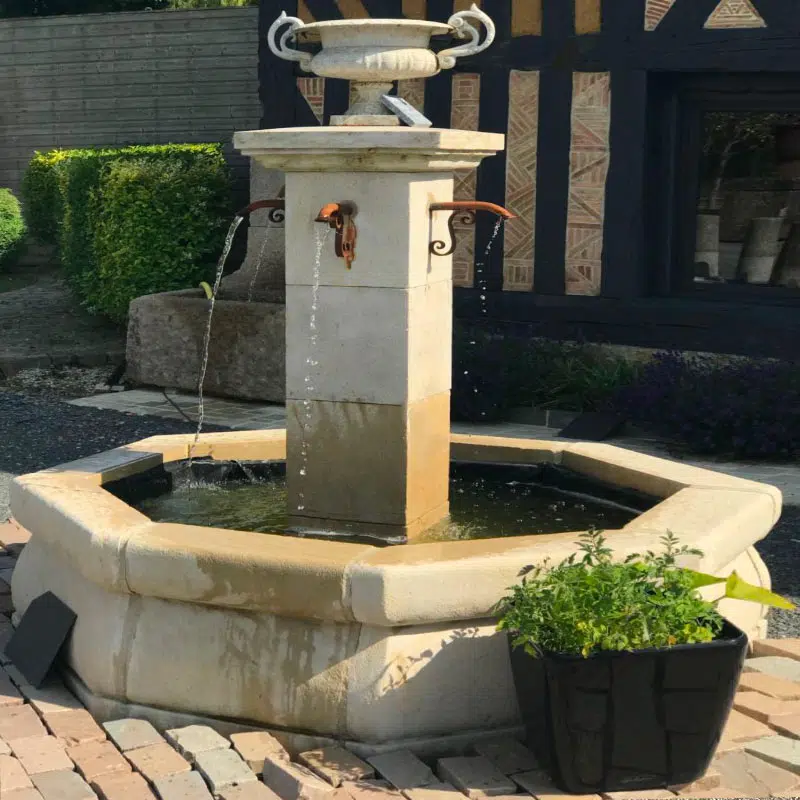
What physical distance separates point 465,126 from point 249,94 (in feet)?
12.5

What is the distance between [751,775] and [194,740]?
1.51 m

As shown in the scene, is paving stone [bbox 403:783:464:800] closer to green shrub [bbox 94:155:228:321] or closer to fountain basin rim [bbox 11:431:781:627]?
fountain basin rim [bbox 11:431:781:627]

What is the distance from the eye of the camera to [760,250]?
8664 millimetres

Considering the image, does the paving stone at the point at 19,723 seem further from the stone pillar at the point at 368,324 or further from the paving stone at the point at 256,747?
the stone pillar at the point at 368,324

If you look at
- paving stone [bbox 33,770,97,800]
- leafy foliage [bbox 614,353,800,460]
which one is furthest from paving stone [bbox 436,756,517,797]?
leafy foliage [bbox 614,353,800,460]

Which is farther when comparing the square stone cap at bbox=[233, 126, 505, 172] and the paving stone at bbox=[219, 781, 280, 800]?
the square stone cap at bbox=[233, 126, 505, 172]

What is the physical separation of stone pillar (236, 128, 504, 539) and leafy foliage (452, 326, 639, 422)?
3.59 meters

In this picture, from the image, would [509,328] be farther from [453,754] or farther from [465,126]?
[453,754]

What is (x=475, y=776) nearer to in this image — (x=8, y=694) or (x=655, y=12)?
(x=8, y=694)

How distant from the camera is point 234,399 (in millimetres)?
9273

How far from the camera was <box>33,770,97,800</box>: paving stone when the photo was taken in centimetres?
356

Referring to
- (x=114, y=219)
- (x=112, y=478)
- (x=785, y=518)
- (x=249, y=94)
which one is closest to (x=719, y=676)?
(x=112, y=478)

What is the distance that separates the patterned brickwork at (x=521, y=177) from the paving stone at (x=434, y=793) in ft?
18.6

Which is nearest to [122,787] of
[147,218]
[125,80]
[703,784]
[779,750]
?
[703,784]
